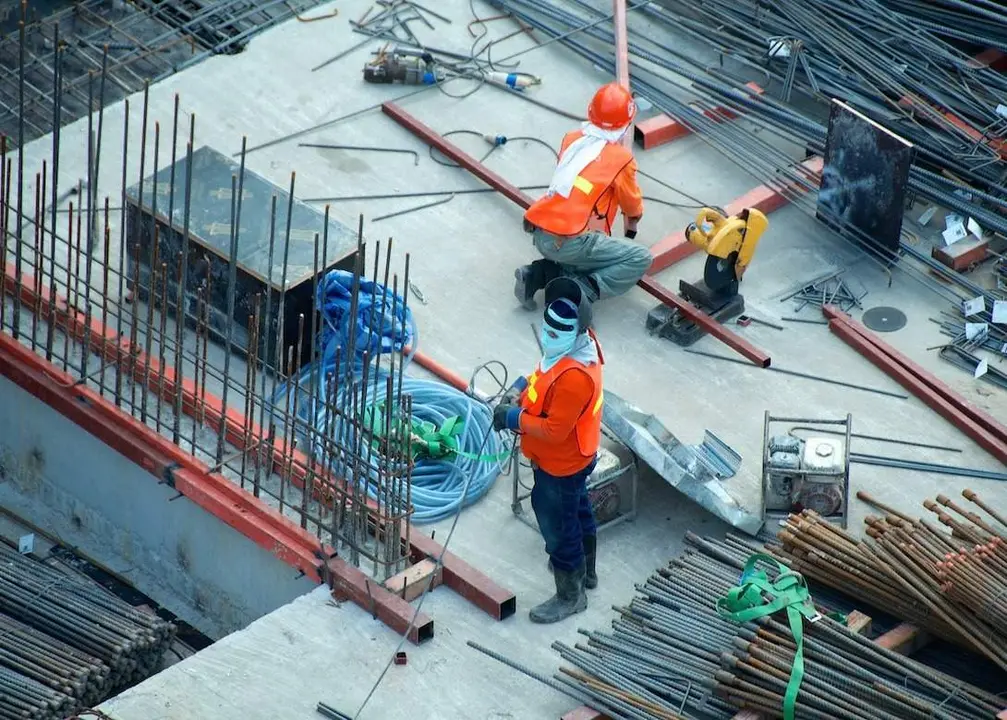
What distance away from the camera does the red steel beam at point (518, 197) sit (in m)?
15.8

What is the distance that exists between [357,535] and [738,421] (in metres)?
2.92

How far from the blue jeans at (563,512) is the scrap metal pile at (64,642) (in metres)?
2.61

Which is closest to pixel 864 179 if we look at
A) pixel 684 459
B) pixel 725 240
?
pixel 725 240

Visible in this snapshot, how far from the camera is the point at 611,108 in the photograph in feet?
51.6

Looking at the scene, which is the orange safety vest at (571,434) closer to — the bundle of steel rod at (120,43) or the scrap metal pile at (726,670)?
the scrap metal pile at (726,670)

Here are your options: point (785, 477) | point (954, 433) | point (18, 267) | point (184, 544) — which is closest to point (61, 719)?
point (184, 544)

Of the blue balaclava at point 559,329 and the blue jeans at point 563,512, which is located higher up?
the blue balaclava at point 559,329

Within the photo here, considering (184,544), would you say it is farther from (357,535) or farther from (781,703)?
(781,703)

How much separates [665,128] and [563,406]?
5774mm

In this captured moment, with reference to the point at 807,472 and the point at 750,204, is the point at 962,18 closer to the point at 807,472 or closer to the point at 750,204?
the point at 750,204

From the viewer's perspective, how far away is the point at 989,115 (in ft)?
57.0

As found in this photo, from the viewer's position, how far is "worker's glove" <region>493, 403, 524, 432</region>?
1304 cm

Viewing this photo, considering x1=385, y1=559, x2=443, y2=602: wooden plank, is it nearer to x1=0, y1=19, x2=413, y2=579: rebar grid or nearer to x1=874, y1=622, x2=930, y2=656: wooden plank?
x1=0, y1=19, x2=413, y2=579: rebar grid

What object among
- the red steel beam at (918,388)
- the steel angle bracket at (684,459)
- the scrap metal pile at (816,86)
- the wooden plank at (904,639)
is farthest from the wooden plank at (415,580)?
the scrap metal pile at (816,86)
